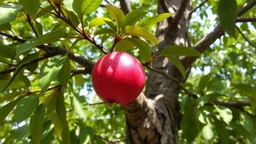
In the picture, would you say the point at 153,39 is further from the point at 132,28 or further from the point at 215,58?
the point at 215,58

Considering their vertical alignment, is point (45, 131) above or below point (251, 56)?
above

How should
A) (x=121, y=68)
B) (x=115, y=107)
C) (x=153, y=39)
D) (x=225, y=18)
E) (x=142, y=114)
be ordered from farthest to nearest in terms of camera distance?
(x=115, y=107) < (x=142, y=114) < (x=153, y=39) < (x=121, y=68) < (x=225, y=18)

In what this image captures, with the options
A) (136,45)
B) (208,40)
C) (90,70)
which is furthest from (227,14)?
(208,40)

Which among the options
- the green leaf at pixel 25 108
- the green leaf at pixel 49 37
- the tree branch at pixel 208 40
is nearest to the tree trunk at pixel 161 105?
the tree branch at pixel 208 40

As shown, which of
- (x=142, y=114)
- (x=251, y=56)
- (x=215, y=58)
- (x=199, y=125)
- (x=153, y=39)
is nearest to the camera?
(x=153, y=39)

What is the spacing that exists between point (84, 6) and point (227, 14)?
0.43 metres

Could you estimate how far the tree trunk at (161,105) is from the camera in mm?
1734

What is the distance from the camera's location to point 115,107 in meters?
2.74

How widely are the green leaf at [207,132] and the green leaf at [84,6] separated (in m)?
1.03

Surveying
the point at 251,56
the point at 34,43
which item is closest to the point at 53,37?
A: the point at 34,43

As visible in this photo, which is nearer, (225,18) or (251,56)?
(225,18)

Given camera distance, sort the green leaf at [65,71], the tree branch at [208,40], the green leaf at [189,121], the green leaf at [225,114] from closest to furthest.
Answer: the green leaf at [65,71], the green leaf at [225,114], the green leaf at [189,121], the tree branch at [208,40]

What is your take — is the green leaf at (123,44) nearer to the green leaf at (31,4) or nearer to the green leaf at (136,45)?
the green leaf at (136,45)

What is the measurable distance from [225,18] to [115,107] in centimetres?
190
